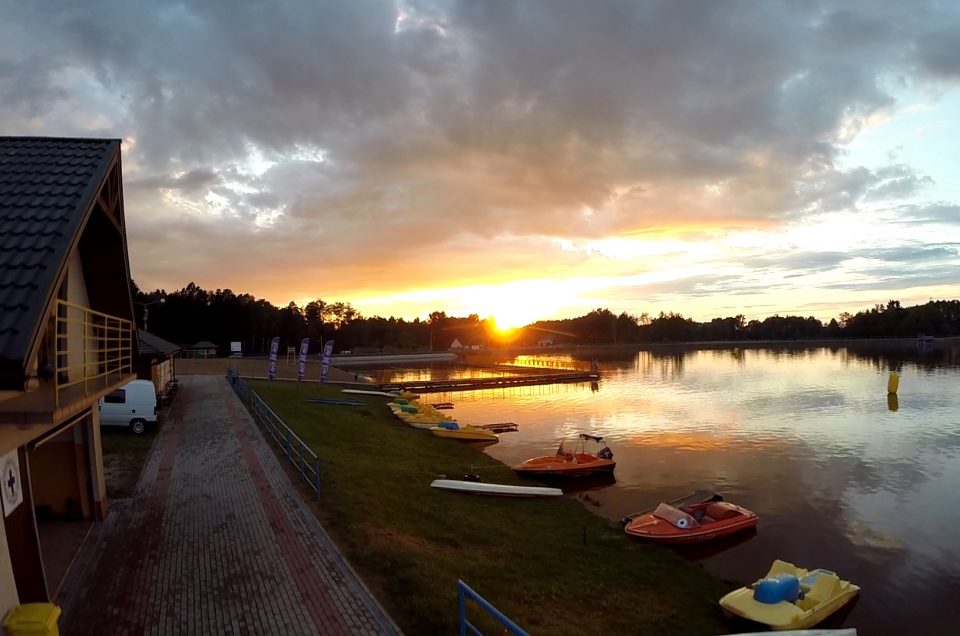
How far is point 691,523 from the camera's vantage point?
18.7 m

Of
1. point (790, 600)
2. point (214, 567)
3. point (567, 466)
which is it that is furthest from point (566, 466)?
point (214, 567)

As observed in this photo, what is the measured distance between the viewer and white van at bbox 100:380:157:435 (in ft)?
76.4

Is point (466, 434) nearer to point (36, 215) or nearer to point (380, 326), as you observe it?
point (36, 215)

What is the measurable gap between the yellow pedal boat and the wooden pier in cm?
4593

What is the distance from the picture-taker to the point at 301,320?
396 ft

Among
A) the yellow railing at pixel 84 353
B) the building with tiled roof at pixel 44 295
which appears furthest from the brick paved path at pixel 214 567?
the yellow railing at pixel 84 353

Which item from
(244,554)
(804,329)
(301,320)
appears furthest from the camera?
(804,329)

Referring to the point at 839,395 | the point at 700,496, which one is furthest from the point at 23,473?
the point at 839,395

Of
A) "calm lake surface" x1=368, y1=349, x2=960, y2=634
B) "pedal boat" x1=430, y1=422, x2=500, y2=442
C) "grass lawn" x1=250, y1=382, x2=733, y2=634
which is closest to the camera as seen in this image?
"grass lawn" x1=250, y1=382, x2=733, y2=634

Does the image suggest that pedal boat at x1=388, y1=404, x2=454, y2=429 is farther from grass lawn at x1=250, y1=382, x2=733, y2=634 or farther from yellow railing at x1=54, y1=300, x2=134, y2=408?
yellow railing at x1=54, y1=300, x2=134, y2=408

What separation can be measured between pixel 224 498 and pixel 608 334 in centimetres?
18485

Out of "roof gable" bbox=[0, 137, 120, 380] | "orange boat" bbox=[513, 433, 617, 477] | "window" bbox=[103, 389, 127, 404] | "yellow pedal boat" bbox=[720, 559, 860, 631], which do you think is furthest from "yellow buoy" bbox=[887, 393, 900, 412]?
"roof gable" bbox=[0, 137, 120, 380]

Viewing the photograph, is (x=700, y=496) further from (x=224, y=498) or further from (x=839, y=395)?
(x=839, y=395)

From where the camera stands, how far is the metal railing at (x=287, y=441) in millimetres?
16875
